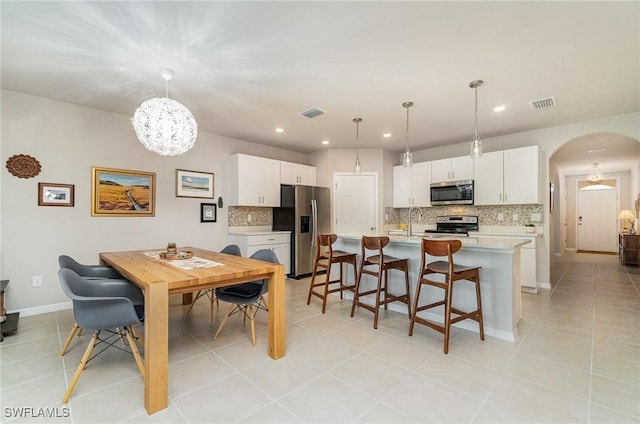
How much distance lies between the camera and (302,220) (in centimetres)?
524

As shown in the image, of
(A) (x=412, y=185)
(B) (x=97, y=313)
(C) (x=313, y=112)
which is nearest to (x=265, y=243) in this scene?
(C) (x=313, y=112)

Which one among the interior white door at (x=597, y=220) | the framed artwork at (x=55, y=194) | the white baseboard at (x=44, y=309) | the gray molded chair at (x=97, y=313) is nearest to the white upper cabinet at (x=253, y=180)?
the framed artwork at (x=55, y=194)

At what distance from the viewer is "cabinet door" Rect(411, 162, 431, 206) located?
18.0 feet

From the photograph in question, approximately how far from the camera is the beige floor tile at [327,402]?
5.44ft

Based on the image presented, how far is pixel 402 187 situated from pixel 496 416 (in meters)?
4.53

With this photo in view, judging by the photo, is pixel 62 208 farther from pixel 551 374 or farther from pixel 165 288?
pixel 551 374

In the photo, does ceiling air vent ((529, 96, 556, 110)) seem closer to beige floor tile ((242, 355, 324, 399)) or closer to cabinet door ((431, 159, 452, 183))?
cabinet door ((431, 159, 452, 183))

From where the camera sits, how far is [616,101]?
3.43 metres

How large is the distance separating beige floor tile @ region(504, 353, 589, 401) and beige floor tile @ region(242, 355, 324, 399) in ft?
4.68

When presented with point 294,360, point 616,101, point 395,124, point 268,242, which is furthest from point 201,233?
point 616,101

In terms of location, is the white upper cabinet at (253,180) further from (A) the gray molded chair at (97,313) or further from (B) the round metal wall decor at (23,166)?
(A) the gray molded chair at (97,313)

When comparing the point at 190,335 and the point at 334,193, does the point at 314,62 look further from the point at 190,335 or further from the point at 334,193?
the point at 334,193

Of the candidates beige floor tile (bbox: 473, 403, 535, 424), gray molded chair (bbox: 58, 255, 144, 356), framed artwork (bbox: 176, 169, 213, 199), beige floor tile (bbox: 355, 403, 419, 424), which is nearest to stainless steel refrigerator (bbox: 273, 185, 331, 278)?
framed artwork (bbox: 176, 169, 213, 199)

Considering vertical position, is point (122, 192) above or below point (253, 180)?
below
